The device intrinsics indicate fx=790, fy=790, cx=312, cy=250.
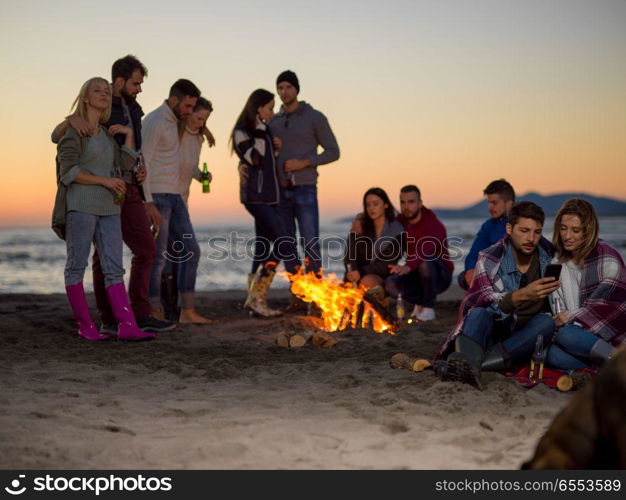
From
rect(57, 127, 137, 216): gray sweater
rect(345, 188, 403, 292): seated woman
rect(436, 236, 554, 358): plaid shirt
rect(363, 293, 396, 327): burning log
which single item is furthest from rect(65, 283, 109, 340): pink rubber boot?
rect(436, 236, 554, 358): plaid shirt

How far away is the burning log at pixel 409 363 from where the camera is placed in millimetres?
4918

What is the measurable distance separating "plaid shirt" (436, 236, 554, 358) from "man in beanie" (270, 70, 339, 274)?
320cm

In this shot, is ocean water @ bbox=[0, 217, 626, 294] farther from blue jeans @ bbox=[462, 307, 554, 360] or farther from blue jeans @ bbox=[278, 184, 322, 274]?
blue jeans @ bbox=[462, 307, 554, 360]

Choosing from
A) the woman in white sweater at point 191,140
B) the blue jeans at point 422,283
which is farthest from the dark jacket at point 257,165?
the blue jeans at point 422,283

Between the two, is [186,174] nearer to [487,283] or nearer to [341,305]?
[341,305]

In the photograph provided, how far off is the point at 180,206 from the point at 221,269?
34.7 ft

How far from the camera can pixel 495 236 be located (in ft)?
23.0

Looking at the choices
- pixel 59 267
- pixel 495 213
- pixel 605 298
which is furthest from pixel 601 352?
pixel 59 267

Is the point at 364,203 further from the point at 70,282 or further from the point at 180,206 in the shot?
the point at 70,282

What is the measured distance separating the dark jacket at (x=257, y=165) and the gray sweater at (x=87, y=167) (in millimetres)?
1734

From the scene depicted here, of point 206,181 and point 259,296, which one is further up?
point 206,181

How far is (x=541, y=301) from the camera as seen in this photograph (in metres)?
4.80

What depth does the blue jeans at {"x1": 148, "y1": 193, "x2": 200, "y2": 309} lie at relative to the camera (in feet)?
23.1

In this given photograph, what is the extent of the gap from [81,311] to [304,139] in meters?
3.06
